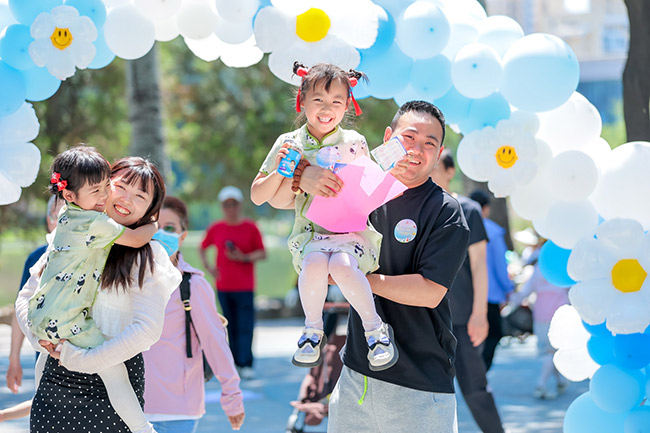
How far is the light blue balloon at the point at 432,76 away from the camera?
16.7ft

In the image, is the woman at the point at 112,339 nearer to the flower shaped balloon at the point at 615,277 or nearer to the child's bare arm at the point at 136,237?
the child's bare arm at the point at 136,237

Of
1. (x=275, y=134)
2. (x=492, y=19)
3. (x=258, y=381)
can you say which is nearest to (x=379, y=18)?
(x=492, y=19)

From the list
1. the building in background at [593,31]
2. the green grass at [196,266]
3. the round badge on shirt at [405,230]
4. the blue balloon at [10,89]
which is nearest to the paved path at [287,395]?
the blue balloon at [10,89]

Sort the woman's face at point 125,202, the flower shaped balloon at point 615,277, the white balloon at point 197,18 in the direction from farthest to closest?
the white balloon at point 197,18 → the flower shaped balloon at point 615,277 → the woman's face at point 125,202

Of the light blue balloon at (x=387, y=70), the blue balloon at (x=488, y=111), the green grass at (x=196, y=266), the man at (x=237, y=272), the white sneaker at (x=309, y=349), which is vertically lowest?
the green grass at (x=196, y=266)

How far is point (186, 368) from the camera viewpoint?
4227 millimetres

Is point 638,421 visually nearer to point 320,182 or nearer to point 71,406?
point 320,182

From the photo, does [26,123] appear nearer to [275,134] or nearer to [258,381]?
[258,381]

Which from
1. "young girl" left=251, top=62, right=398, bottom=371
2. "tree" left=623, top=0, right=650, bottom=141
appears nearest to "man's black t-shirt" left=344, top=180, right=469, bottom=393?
A: "young girl" left=251, top=62, right=398, bottom=371

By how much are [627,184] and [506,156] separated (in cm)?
67

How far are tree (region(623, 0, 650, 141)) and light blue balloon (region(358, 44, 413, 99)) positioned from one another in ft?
6.25

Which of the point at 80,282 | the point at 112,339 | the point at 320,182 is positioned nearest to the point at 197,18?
the point at 320,182

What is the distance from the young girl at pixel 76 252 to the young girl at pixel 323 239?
61 centimetres

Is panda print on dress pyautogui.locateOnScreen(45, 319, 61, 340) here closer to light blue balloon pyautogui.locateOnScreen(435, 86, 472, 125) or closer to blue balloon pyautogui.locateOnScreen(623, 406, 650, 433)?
light blue balloon pyautogui.locateOnScreen(435, 86, 472, 125)
